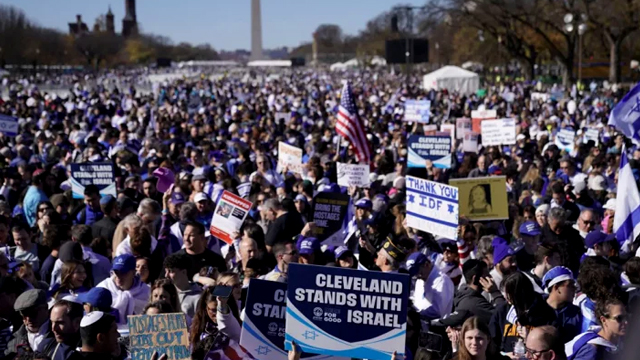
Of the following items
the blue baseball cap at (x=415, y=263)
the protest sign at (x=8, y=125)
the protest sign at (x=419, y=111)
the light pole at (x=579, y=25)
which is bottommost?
the blue baseball cap at (x=415, y=263)

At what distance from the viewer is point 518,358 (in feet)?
17.9

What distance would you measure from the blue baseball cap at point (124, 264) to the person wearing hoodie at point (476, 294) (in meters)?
2.31

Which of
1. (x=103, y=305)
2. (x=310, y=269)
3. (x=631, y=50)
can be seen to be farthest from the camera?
(x=631, y=50)

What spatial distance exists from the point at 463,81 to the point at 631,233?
4358cm

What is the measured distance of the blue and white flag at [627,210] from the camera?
812 cm

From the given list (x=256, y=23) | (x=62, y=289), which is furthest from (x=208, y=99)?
(x=256, y=23)

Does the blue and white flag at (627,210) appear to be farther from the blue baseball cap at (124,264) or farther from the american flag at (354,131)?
the american flag at (354,131)

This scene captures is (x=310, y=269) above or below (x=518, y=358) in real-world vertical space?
above

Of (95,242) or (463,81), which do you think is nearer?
(95,242)

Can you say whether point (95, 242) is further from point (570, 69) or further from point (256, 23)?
point (256, 23)

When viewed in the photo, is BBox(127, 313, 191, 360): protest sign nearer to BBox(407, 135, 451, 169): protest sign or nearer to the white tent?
BBox(407, 135, 451, 169): protest sign

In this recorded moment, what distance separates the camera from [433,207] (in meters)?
9.24

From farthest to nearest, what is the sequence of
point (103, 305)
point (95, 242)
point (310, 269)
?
point (95, 242)
point (103, 305)
point (310, 269)

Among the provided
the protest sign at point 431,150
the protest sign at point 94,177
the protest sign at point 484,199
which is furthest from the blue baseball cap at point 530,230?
the protest sign at point 431,150
